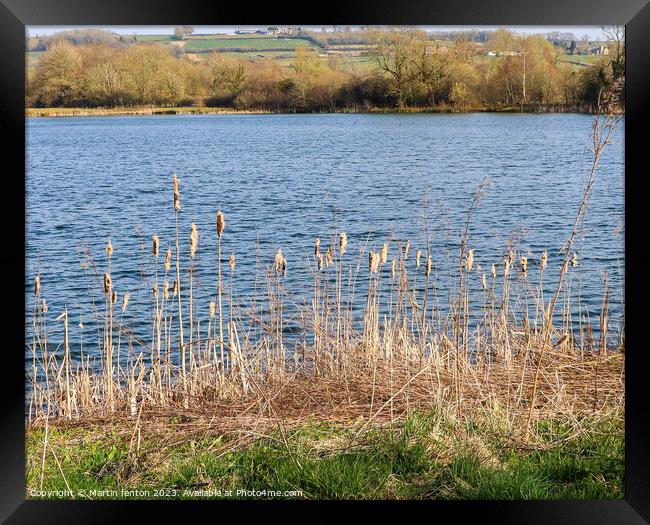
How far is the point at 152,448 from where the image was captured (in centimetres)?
438

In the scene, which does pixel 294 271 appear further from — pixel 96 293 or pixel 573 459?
pixel 573 459

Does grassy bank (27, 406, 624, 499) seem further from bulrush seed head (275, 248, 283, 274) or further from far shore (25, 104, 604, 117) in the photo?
far shore (25, 104, 604, 117)

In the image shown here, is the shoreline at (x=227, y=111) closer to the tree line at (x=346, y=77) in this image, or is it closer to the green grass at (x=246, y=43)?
the tree line at (x=346, y=77)

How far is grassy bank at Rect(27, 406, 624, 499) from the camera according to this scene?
4.13 metres

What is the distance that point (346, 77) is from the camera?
5.70 m

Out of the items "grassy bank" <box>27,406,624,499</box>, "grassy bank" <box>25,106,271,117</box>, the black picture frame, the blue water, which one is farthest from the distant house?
"grassy bank" <box>25,106,271,117</box>

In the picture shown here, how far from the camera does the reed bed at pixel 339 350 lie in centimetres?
468

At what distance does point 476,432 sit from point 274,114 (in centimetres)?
252

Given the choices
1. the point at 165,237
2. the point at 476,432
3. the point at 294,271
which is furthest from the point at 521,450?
the point at 165,237
